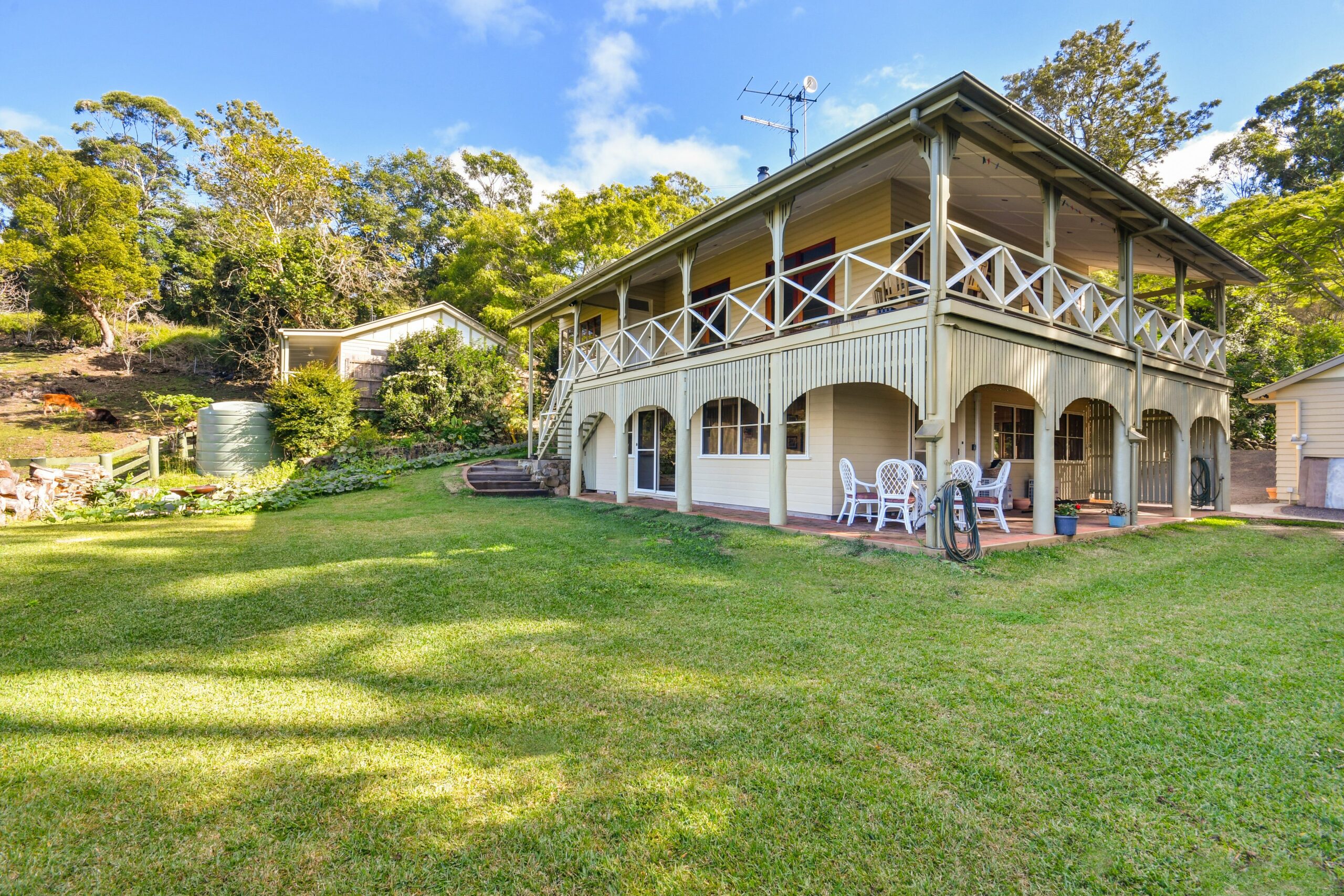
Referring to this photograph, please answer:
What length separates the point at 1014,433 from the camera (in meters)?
10.3

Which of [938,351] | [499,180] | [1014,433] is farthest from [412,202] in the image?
[938,351]

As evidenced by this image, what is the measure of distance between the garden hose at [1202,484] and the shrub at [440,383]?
59.0 feet

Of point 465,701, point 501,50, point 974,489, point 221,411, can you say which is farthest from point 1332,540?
point 221,411

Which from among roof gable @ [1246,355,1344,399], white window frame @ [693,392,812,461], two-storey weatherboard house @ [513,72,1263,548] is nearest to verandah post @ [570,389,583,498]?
two-storey weatherboard house @ [513,72,1263,548]

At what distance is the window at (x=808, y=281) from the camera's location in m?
9.62

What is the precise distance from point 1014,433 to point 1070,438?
7.79ft

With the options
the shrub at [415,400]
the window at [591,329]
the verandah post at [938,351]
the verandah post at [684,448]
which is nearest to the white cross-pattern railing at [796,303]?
the verandah post at [938,351]

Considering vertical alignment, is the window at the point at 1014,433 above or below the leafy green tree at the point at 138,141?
below

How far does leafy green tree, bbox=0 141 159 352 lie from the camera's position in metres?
22.1

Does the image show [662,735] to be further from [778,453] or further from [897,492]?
[897,492]

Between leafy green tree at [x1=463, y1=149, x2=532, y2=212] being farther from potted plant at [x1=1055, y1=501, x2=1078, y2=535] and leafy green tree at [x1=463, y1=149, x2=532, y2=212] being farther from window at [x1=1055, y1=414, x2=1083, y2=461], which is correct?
potted plant at [x1=1055, y1=501, x2=1078, y2=535]

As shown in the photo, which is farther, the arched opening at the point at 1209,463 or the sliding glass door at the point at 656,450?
the sliding glass door at the point at 656,450

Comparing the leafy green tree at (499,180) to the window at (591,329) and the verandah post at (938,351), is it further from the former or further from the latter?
the verandah post at (938,351)

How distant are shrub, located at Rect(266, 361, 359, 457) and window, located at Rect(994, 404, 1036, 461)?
16.6 meters
